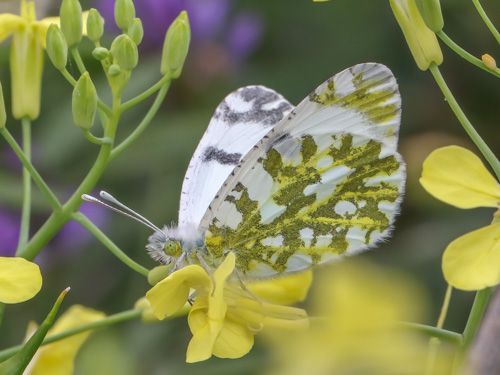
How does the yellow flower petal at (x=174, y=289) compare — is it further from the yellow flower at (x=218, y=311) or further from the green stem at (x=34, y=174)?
Result: the green stem at (x=34, y=174)

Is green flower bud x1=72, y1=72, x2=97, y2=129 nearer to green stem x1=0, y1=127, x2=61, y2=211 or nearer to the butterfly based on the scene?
green stem x1=0, y1=127, x2=61, y2=211

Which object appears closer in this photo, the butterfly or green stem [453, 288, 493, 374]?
green stem [453, 288, 493, 374]

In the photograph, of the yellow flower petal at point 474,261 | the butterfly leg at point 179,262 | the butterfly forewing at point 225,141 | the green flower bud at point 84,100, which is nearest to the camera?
the yellow flower petal at point 474,261

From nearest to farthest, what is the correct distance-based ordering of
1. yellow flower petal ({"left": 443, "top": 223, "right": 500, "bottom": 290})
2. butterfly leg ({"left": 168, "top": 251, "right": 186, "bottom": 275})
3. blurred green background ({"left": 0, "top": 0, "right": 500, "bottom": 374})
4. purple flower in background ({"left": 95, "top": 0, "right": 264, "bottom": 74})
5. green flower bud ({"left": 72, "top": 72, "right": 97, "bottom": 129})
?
yellow flower petal ({"left": 443, "top": 223, "right": 500, "bottom": 290}), green flower bud ({"left": 72, "top": 72, "right": 97, "bottom": 129}), butterfly leg ({"left": 168, "top": 251, "right": 186, "bottom": 275}), blurred green background ({"left": 0, "top": 0, "right": 500, "bottom": 374}), purple flower in background ({"left": 95, "top": 0, "right": 264, "bottom": 74})

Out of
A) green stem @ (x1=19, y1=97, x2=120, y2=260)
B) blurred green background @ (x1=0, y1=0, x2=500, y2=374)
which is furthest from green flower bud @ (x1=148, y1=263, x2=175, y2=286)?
blurred green background @ (x1=0, y1=0, x2=500, y2=374)

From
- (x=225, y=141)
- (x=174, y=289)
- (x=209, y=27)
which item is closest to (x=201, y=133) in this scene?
(x=209, y=27)

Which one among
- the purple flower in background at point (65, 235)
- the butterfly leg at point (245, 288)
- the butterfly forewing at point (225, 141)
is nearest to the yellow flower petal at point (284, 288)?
the butterfly leg at point (245, 288)

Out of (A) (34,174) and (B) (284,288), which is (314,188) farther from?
(A) (34,174)
